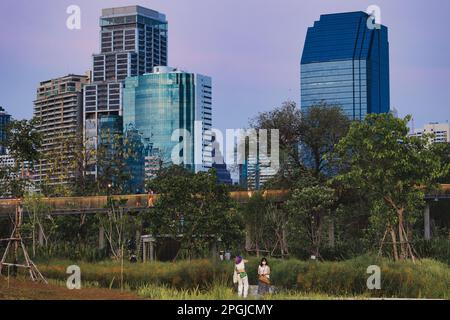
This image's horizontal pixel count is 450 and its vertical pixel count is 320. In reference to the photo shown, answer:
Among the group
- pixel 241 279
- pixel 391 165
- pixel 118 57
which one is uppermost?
pixel 118 57

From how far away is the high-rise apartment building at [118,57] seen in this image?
256ft

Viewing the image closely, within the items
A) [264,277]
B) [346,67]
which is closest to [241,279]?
[264,277]

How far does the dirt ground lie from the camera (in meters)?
19.0

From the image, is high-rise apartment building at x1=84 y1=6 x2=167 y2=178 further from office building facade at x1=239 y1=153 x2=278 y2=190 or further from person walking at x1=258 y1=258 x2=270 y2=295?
person walking at x1=258 y1=258 x2=270 y2=295

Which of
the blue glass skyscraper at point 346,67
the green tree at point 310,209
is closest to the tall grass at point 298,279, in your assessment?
the green tree at point 310,209

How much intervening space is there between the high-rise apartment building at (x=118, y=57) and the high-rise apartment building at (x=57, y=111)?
151 centimetres

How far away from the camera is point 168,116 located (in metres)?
73.4

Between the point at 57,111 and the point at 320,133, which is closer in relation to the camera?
the point at 320,133

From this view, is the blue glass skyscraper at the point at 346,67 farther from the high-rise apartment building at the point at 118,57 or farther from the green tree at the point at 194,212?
the green tree at the point at 194,212

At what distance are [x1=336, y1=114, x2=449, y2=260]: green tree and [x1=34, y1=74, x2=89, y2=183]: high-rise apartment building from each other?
931 inches

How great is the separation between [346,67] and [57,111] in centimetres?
4250

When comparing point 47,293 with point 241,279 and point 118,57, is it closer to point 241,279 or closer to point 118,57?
point 241,279

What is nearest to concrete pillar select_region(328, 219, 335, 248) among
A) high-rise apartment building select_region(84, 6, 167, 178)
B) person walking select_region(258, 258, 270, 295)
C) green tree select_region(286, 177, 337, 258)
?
green tree select_region(286, 177, 337, 258)

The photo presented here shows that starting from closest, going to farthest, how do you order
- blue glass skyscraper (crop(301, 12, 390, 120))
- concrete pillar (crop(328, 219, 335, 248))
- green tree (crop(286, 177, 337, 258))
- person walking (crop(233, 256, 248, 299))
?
1. person walking (crop(233, 256, 248, 299))
2. green tree (crop(286, 177, 337, 258))
3. concrete pillar (crop(328, 219, 335, 248))
4. blue glass skyscraper (crop(301, 12, 390, 120))
